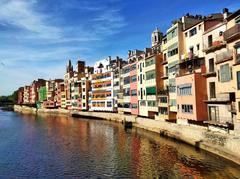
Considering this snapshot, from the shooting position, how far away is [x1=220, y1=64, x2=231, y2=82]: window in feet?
120

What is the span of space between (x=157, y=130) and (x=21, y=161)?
30526 millimetres

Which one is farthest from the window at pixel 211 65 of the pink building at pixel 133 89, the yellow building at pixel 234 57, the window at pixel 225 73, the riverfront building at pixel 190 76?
the pink building at pixel 133 89

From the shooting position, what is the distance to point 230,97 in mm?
38688

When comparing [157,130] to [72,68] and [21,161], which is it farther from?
[72,68]

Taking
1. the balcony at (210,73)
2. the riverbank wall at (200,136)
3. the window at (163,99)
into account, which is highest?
the balcony at (210,73)

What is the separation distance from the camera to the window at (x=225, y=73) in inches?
1446

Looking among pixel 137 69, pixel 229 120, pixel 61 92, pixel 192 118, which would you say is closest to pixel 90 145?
pixel 192 118

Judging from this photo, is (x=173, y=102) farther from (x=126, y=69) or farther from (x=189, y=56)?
(x=126, y=69)

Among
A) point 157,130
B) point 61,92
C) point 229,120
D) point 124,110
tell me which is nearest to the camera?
point 229,120

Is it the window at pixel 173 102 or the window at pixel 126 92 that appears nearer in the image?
the window at pixel 173 102

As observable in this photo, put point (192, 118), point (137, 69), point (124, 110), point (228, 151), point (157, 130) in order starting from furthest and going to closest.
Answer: point (124, 110), point (137, 69), point (157, 130), point (192, 118), point (228, 151)

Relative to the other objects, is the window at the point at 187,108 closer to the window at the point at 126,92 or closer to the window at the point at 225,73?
the window at the point at 225,73

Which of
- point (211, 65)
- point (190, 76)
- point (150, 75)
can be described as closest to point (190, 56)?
point (190, 76)

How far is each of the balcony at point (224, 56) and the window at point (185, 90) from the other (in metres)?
8.51
